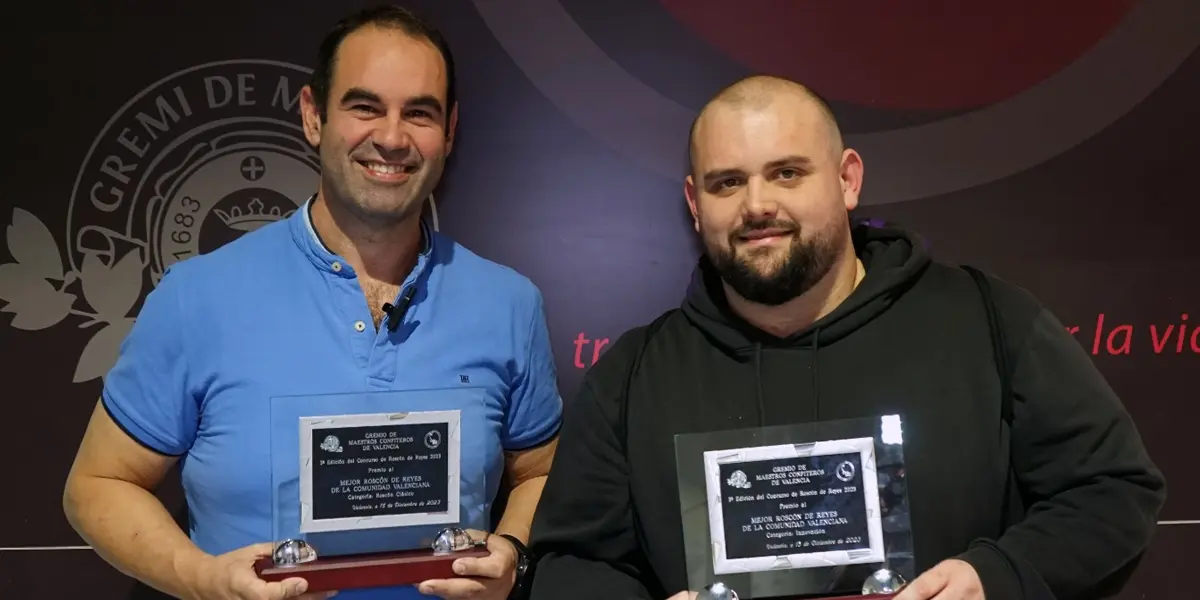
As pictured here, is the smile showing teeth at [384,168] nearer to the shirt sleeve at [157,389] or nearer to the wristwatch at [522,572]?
the shirt sleeve at [157,389]

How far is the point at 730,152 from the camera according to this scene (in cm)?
172

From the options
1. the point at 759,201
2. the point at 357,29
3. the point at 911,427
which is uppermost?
the point at 357,29

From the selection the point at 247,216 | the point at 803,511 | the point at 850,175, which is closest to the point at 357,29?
the point at 247,216

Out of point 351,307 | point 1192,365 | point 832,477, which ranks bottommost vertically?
point 832,477

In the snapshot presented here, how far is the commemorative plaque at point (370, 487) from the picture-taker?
1.64 meters

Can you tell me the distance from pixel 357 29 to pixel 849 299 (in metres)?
1.09

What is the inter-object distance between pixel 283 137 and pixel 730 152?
3.58 ft

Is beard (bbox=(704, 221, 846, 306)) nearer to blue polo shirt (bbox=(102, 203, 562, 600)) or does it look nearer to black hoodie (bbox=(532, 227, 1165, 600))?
black hoodie (bbox=(532, 227, 1165, 600))

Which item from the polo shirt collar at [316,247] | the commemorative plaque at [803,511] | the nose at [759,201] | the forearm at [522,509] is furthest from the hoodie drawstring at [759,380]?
the polo shirt collar at [316,247]

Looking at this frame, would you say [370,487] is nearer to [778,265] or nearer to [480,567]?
[480,567]

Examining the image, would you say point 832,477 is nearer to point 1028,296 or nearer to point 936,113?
point 1028,296

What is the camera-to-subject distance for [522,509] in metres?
2.00

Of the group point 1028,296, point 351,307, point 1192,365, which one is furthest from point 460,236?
point 1192,365

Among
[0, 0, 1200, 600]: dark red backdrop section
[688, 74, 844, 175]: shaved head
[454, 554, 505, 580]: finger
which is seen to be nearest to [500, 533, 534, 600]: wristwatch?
[454, 554, 505, 580]: finger
